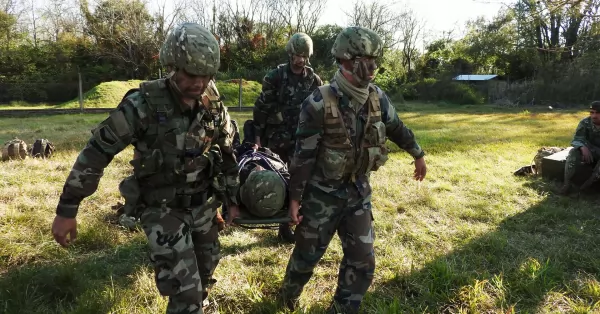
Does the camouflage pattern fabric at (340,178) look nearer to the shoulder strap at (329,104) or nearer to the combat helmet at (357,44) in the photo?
the shoulder strap at (329,104)

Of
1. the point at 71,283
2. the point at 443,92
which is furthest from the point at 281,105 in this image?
the point at 443,92

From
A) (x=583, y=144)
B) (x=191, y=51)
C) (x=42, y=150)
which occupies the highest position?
(x=191, y=51)

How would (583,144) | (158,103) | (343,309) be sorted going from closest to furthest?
(158,103) → (343,309) → (583,144)

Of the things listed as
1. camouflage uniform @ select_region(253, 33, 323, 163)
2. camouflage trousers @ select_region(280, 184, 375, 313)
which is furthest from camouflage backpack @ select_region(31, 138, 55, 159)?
camouflage trousers @ select_region(280, 184, 375, 313)

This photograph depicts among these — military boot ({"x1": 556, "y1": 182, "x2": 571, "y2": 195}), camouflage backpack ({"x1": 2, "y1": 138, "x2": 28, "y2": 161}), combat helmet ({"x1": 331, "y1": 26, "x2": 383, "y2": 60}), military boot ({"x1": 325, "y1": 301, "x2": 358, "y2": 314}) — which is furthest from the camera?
camouflage backpack ({"x1": 2, "y1": 138, "x2": 28, "y2": 161})

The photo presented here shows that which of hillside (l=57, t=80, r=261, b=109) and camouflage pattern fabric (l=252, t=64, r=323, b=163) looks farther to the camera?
hillside (l=57, t=80, r=261, b=109)

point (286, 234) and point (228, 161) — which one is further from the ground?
point (228, 161)

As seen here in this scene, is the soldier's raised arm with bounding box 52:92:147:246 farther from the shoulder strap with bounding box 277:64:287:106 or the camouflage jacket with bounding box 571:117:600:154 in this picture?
the camouflage jacket with bounding box 571:117:600:154

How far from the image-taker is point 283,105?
4504 millimetres

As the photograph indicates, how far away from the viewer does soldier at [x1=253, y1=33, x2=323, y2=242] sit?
14.6 feet

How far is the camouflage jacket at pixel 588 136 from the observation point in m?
6.11

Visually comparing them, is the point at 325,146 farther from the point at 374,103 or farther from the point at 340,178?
the point at 374,103

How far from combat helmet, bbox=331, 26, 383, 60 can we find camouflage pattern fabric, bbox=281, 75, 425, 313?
0.76ft

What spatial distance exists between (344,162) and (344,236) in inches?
21.5
